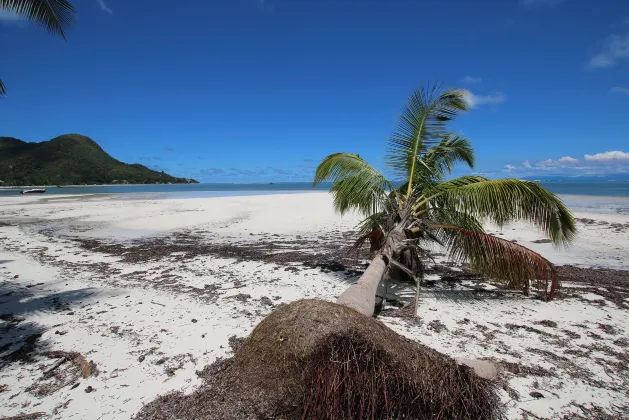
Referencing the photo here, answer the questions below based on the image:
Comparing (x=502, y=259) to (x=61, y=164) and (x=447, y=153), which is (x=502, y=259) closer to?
(x=447, y=153)

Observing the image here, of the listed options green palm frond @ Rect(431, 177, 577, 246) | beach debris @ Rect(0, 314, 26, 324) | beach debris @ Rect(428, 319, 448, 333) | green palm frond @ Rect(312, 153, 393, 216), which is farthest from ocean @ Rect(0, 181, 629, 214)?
beach debris @ Rect(0, 314, 26, 324)

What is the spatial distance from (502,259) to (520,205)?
990 mm

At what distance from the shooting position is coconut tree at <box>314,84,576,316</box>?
5000 mm

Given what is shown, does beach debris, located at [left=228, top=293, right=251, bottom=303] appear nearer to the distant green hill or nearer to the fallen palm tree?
the fallen palm tree

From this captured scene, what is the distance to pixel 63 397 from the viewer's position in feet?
10.1

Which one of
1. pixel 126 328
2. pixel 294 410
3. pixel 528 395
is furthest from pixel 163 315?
pixel 528 395

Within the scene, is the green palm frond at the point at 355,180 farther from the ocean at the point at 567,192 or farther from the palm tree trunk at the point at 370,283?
the ocean at the point at 567,192

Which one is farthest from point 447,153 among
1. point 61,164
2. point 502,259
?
point 61,164

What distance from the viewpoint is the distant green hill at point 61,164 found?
321 feet

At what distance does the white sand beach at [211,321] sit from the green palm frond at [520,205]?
61.3 inches

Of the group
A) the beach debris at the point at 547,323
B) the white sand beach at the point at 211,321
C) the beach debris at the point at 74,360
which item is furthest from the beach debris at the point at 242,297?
the beach debris at the point at 547,323

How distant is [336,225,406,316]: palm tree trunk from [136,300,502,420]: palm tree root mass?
2.00 ft

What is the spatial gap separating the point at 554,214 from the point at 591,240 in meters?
9.84

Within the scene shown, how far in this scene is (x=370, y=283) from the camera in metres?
4.40
